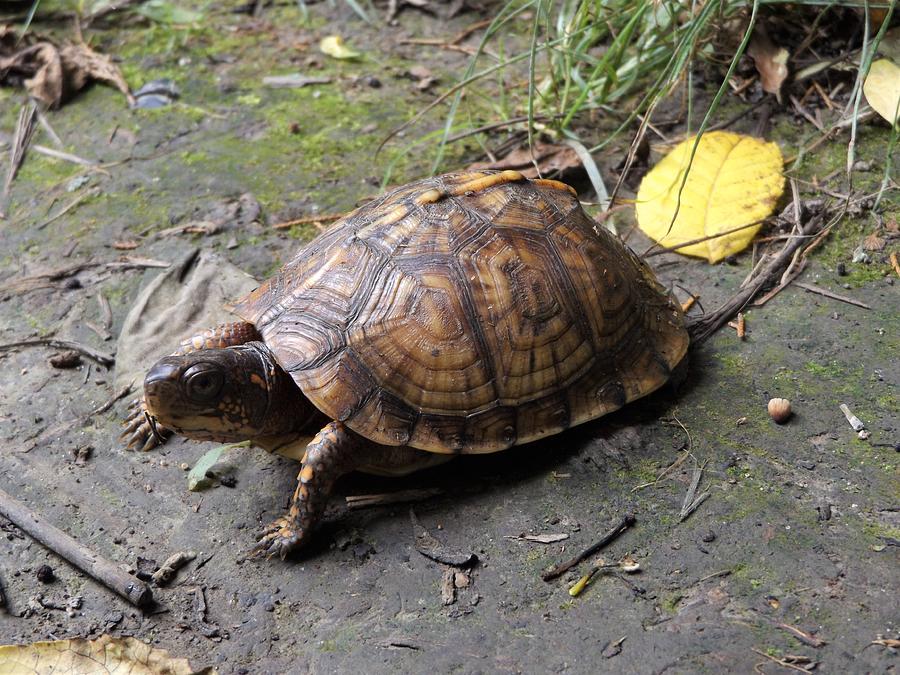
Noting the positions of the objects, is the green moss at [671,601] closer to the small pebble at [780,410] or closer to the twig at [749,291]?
the small pebble at [780,410]

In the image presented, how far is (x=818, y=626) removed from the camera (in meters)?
2.10

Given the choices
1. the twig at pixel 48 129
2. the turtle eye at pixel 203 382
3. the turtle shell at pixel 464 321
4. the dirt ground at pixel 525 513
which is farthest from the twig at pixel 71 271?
the turtle eye at pixel 203 382

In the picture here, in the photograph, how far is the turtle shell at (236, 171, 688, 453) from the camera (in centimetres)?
264

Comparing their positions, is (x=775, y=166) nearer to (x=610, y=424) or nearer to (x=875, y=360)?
(x=875, y=360)

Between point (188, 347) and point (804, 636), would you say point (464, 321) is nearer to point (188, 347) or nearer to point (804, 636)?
point (188, 347)

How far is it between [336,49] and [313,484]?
367 centimetres

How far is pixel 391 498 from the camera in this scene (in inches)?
108

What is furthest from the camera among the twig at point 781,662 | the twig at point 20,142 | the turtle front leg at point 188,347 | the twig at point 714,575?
the twig at point 20,142

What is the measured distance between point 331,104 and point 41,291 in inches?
79.5

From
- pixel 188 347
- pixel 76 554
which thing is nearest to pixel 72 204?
pixel 188 347

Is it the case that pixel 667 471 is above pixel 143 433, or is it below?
above

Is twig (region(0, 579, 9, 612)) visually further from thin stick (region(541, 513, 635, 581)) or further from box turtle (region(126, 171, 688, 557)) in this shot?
thin stick (region(541, 513, 635, 581))

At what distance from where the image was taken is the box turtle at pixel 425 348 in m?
2.61

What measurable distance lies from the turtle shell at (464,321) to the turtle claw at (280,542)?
1.20 feet
